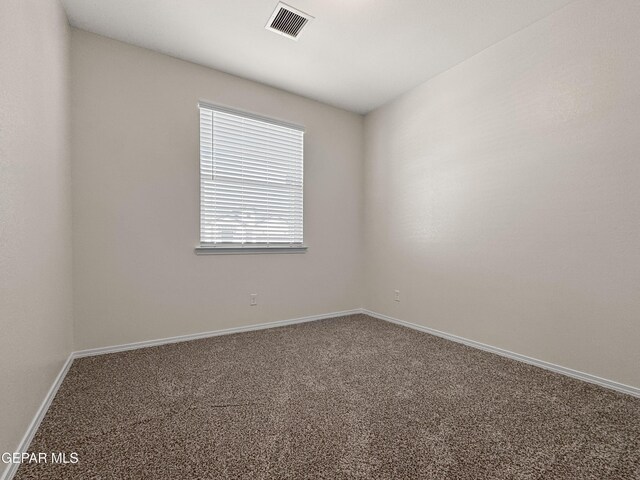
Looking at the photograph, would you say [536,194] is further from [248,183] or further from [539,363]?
[248,183]

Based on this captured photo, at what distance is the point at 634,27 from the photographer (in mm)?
1919

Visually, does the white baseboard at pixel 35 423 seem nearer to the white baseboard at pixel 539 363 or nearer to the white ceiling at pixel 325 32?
the white ceiling at pixel 325 32

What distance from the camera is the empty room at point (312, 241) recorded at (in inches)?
54.8

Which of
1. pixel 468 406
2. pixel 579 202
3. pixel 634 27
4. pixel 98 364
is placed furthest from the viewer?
pixel 98 364

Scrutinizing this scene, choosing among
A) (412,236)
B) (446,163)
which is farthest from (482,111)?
(412,236)

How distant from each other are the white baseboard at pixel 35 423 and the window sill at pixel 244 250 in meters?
1.39

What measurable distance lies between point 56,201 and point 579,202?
3.74 metres

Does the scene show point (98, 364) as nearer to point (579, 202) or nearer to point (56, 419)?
point (56, 419)

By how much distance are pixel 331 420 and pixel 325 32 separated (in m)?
2.93

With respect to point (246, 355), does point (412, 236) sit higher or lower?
higher

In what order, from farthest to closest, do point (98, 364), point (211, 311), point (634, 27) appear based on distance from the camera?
point (211, 311), point (98, 364), point (634, 27)

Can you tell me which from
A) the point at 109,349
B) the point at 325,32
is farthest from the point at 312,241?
the point at 109,349

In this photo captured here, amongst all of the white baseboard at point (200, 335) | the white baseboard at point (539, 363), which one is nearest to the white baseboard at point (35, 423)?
the white baseboard at point (200, 335)

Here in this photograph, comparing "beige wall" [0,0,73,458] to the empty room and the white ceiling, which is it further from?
the white ceiling
